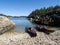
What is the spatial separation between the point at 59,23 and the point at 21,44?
32.0 meters

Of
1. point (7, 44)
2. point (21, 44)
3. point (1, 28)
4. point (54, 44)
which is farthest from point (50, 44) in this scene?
point (1, 28)

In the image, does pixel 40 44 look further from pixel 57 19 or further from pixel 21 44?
pixel 57 19

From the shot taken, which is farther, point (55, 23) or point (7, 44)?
point (55, 23)

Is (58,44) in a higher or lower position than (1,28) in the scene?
lower

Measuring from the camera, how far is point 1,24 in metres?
25.5

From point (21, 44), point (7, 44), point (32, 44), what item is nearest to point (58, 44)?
point (32, 44)

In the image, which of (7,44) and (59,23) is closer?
(7,44)

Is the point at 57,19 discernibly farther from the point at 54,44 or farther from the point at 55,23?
the point at 54,44

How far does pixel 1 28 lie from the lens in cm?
2423

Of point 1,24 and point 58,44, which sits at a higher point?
point 1,24

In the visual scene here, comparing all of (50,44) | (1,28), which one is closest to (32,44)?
(50,44)

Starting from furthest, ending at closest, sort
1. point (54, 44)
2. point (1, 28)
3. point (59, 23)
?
point (59, 23), point (1, 28), point (54, 44)

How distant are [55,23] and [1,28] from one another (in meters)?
27.5

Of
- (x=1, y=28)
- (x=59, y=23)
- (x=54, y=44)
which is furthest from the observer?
(x=59, y=23)
